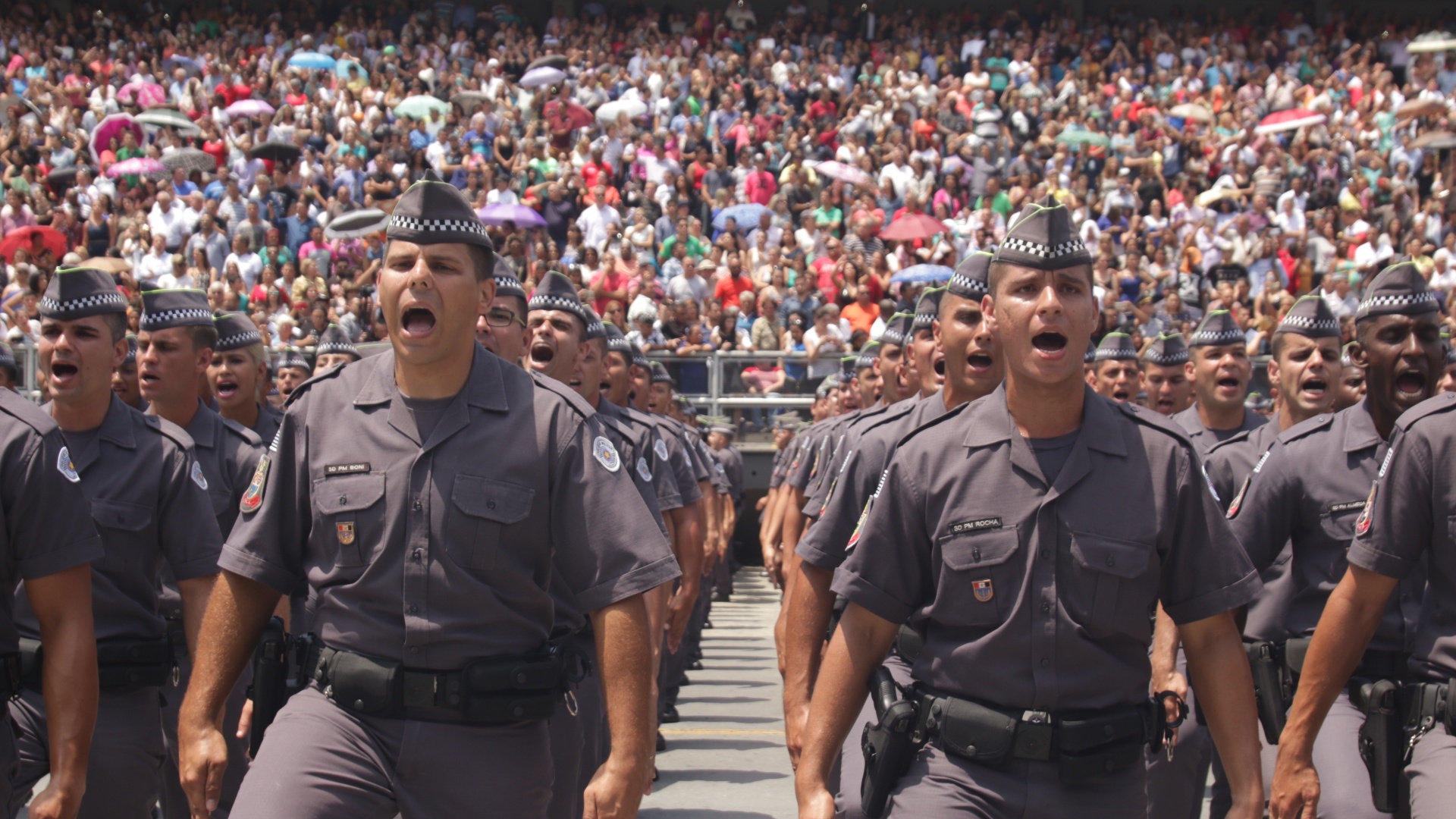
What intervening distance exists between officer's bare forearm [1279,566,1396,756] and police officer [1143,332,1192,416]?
17.6 ft

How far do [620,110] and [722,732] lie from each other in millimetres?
17381

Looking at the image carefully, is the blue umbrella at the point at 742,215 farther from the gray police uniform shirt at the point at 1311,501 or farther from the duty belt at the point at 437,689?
the duty belt at the point at 437,689

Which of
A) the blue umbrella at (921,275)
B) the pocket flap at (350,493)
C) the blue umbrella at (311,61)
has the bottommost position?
Result: the blue umbrella at (921,275)

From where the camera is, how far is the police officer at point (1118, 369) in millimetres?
10062

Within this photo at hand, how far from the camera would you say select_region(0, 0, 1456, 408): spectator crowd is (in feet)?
70.2

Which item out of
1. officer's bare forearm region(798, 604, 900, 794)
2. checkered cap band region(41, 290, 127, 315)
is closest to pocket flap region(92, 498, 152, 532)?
checkered cap band region(41, 290, 127, 315)

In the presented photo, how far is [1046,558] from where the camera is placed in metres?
4.12

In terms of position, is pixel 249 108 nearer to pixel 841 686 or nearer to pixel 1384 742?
pixel 841 686

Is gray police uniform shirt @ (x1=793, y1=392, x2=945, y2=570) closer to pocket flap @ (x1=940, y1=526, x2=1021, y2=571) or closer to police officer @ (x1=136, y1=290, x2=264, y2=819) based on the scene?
pocket flap @ (x1=940, y1=526, x2=1021, y2=571)

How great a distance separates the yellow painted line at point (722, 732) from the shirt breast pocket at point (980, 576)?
735cm

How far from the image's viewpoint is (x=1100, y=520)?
4.13 m

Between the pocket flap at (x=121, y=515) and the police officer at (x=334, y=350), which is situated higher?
the pocket flap at (x=121, y=515)

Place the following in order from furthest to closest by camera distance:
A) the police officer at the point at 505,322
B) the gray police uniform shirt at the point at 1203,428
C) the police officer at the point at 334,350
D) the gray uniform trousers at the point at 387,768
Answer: the police officer at the point at 334,350 < the gray police uniform shirt at the point at 1203,428 < the police officer at the point at 505,322 < the gray uniform trousers at the point at 387,768

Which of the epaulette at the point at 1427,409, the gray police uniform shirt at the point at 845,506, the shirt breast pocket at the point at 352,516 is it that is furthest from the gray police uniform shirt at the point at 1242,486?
the shirt breast pocket at the point at 352,516
